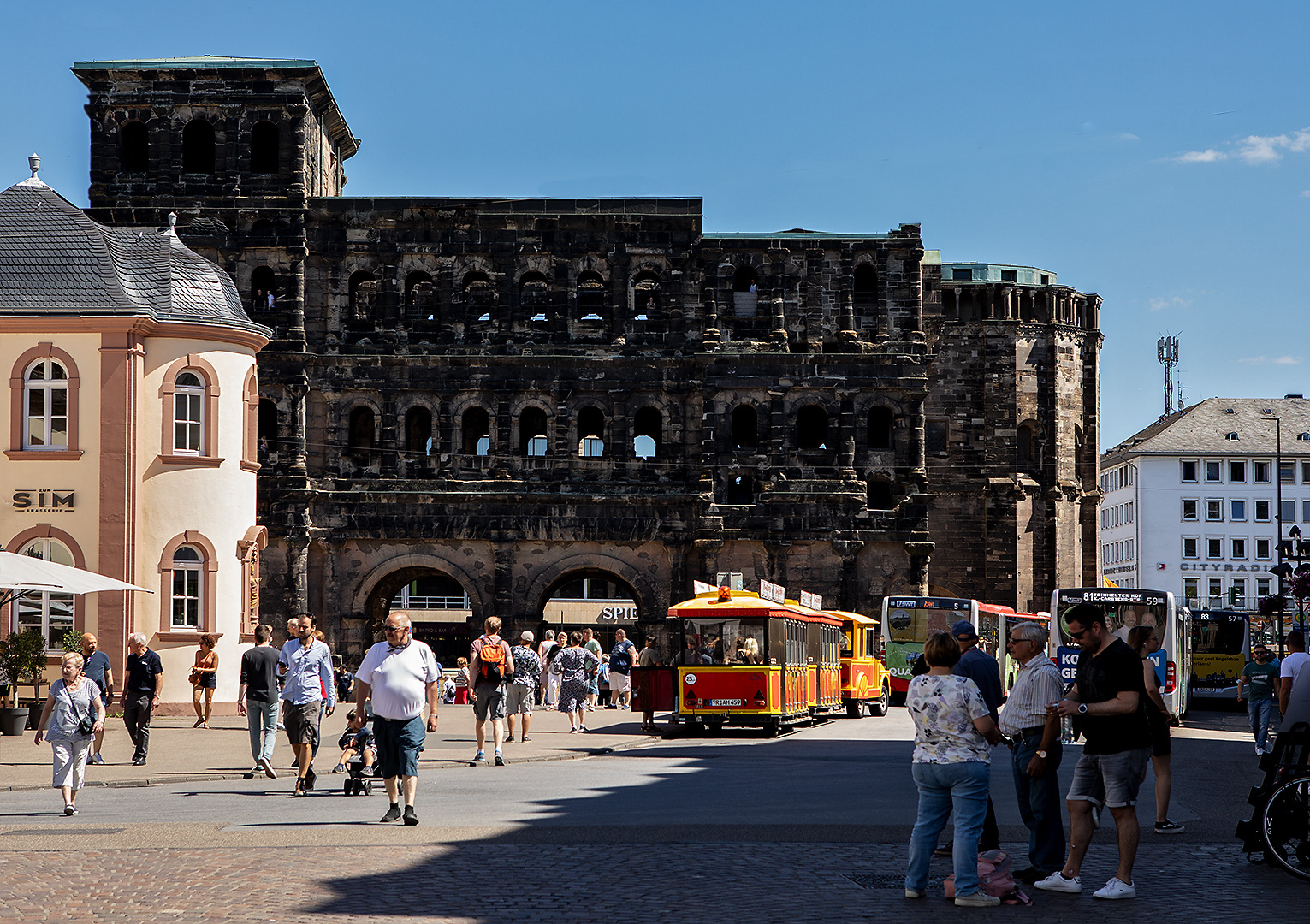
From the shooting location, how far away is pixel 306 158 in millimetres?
43875

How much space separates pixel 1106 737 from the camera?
9.63 meters

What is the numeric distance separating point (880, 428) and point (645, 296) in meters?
8.05

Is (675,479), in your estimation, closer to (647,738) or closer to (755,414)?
(755,414)

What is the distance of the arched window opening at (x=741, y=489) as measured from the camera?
147 ft

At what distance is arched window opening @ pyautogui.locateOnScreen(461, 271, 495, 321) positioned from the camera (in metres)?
44.4

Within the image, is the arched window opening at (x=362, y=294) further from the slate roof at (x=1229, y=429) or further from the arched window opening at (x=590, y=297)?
the slate roof at (x=1229, y=429)

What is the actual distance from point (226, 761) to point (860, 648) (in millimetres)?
17557

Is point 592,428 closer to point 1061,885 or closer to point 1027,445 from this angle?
point 1027,445

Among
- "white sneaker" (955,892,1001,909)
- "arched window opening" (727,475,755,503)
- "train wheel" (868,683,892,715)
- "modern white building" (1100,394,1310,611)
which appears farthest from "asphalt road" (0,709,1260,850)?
"modern white building" (1100,394,1310,611)

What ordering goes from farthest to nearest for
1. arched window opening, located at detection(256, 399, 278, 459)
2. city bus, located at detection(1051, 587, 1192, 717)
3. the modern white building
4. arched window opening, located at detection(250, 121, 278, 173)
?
the modern white building < arched window opening, located at detection(250, 121, 278, 173) < arched window opening, located at detection(256, 399, 278, 459) < city bus, located at detection(1051, 587, 1192, 717)

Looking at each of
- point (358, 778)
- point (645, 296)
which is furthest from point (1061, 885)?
point (645, 296)

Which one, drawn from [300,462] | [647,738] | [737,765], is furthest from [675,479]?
[737,765]

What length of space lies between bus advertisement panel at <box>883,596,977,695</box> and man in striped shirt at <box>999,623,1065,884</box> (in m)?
26.4

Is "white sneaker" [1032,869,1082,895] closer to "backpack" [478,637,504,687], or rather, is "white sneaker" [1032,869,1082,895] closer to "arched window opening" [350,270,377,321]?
"backpack" [478,637,504,687]
